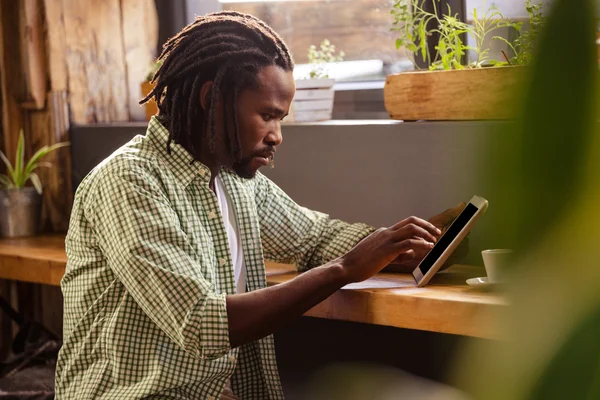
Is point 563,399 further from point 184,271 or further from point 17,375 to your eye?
point 17,375

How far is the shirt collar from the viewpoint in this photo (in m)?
1.52

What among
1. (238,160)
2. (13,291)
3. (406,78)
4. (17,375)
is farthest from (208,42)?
(13,291)

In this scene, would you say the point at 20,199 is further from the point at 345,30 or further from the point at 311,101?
the point at 345,30

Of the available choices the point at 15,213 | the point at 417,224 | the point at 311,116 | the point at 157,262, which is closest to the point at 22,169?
the point at 15,213

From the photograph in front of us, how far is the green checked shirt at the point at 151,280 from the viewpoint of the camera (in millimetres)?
1349

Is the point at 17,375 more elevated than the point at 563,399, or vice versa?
the point at 563,399

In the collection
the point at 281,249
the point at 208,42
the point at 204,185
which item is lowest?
the point at 281,249

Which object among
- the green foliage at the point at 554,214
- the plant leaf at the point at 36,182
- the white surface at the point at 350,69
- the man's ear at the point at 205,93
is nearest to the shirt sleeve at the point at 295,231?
the man's ear at the point at 205,93

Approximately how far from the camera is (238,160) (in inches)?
61.3

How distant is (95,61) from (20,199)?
0.52 metres

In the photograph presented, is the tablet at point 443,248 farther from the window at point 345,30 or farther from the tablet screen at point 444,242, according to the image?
the window at point 345,30

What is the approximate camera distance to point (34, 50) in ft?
8.73

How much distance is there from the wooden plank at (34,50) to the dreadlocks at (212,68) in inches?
48.1

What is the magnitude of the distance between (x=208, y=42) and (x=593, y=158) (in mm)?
1383
